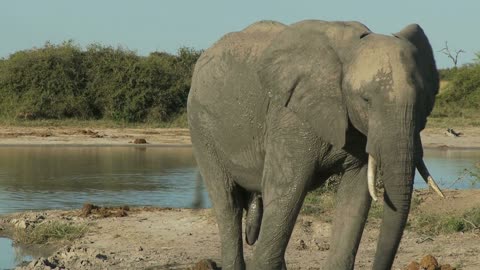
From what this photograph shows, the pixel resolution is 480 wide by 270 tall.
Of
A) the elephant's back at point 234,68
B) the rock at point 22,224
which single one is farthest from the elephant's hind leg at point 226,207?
the rock at point 22,224

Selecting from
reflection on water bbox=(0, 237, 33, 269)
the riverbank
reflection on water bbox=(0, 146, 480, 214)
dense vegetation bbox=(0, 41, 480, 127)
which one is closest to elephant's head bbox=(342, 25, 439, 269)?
reflection on water bbox=(0, 237, 33, 269)

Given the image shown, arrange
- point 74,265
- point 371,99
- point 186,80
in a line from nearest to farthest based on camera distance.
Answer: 1. point 371,99
2. point 74,265
3. point 186,80

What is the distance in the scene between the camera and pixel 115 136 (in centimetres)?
3081

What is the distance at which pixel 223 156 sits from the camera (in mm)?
7562

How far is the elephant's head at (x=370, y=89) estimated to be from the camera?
5734 millimetres

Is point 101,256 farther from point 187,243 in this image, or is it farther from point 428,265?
point 428,265

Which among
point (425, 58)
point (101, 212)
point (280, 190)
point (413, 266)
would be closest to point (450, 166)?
point (101, 212)

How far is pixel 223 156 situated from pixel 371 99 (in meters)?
1.95

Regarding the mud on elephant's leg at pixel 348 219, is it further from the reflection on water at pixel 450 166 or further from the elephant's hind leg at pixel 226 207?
the reflection on water at pixel 450 166

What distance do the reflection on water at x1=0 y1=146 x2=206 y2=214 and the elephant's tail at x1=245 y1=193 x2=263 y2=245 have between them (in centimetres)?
690

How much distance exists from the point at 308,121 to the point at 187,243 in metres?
4.77

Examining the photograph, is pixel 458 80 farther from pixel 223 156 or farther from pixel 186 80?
pixel 223 156

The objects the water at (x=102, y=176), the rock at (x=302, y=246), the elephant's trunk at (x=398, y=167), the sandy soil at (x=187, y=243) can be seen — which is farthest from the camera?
the water at (x=102, y=176)

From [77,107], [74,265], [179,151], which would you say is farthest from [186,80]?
[74,265]
